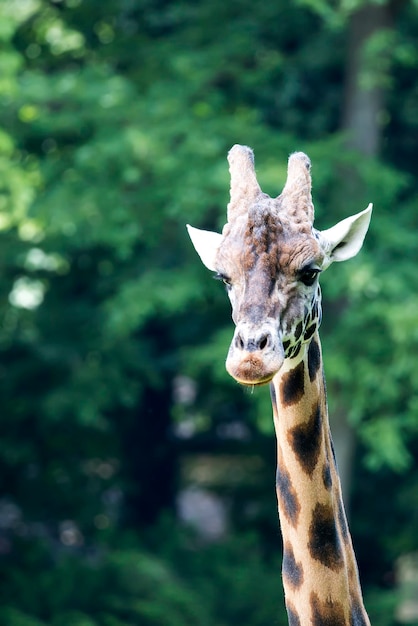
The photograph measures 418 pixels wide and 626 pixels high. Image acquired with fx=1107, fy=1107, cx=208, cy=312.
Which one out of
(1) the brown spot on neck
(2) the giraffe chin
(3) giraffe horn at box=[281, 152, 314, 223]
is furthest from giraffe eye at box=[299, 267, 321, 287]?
(2) the giraffe chin

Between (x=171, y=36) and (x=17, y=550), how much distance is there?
5001 mm

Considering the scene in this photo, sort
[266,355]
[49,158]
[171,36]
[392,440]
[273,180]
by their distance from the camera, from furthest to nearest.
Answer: [171,36], [49,158], [392,440], [273,180], [266,355]

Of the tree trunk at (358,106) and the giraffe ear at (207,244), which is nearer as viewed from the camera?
the giraffe ear at (207,244)

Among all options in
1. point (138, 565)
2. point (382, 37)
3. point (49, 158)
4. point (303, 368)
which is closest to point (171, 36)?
point (49, 158)

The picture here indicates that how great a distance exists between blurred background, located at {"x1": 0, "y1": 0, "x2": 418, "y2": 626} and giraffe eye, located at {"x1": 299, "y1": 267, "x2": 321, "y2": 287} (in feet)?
15.2

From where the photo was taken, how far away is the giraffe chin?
2.77 m

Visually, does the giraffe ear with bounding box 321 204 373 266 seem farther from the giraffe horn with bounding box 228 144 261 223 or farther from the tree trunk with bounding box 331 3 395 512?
the tree trunk with bounding box 331 3 395 512

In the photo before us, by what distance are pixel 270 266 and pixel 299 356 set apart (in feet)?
1.18

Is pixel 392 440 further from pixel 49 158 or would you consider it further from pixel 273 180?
pixel 49 158

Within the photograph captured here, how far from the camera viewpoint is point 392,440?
27.0 feet

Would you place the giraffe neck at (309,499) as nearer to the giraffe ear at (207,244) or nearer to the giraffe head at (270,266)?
the giraffe head at (270,266)

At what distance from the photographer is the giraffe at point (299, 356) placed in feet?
10.0

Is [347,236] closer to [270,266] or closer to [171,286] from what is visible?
[270,266]

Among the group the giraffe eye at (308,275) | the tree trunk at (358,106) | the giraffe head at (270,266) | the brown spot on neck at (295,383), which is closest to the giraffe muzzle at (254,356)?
the giraffe head at (270,266)
